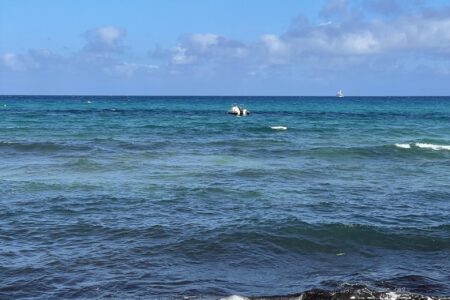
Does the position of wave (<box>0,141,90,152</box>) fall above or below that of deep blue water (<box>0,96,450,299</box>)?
above

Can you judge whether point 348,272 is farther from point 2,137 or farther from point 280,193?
point 2,137

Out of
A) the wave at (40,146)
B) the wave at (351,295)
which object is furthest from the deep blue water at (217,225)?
the wave at (40,146)

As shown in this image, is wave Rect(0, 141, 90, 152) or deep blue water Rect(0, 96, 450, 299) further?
wave Rect(0, 141, 90, 152)

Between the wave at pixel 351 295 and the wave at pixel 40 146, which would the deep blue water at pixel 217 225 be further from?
the wave at pixel 40 146

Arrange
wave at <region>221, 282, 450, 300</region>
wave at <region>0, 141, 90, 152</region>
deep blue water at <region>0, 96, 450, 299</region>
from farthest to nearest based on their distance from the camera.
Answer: wave at <region>0, 141, 90, 152</region> < deep blue water at <region>0, 96, 450, 299</region> < wave at <region>221, 282, 450, 300</region>

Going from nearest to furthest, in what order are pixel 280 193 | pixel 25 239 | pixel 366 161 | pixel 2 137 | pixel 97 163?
pixel 25 239, pixel 280 193, pixel 97 163, pixel 366 161, pixel 2 137

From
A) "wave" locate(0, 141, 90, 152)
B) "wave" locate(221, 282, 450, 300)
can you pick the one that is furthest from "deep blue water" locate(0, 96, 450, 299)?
"wave" locate(0, 141, 90, 152)

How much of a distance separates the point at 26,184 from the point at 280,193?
7821 mm

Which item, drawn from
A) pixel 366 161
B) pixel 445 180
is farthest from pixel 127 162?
pixel 445 180

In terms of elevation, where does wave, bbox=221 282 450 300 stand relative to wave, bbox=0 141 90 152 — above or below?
below

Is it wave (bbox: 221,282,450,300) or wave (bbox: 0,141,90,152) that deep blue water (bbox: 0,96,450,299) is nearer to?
wave (bbox: 221,282,450,300)

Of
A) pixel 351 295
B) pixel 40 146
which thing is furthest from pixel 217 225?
pixel 40 146

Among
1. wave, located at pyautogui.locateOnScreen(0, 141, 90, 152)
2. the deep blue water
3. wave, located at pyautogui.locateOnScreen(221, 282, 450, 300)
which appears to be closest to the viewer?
wave, located at pyautogui.locateOnScreen(221, 282, 450, 300)

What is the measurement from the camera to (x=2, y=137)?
3378cm
